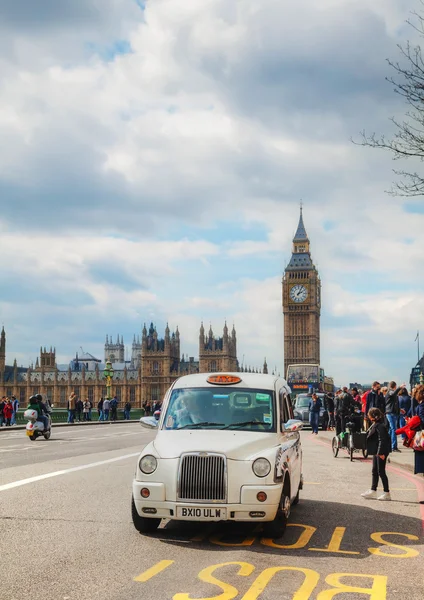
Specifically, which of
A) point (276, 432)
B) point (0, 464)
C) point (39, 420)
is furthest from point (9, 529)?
point (39, 420)

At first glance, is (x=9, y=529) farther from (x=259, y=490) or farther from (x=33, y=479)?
(x=33, y=479)

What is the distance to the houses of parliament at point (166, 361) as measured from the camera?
5694 inches

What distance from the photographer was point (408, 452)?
65.1 ft

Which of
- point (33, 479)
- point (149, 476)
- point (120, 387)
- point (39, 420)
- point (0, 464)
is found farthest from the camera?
point (120, 387)

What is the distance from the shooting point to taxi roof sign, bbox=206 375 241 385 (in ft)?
29.3

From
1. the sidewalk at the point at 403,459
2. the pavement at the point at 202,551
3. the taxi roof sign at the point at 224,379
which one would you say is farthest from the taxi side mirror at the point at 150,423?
the sidewalk at the point at 403,459

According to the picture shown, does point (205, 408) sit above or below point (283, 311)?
below

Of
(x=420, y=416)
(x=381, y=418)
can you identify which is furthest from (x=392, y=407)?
(x=381, y=418)

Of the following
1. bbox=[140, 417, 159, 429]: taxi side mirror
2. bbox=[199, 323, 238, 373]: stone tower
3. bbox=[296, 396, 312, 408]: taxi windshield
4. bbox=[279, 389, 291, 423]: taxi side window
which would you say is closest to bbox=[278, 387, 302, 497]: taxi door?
bbox=[279, 389, 291, 423]: taxi side window

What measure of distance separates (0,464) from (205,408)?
26.9 feet

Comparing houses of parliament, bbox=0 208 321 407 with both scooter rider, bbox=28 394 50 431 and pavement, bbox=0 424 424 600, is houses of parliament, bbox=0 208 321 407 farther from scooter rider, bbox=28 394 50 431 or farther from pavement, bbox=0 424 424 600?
pavement, bbox=0 424 424 600

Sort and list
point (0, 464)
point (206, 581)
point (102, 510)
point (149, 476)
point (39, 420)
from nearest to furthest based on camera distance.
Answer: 1. point (206, 581)
2. point (149, 476)
3. point (102, 510)
4. point (0, 464)
5. point (39, 420)

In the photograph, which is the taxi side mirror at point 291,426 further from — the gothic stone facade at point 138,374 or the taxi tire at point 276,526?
the gothic stone facade at point 138,374

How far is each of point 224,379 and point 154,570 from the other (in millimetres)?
3073
